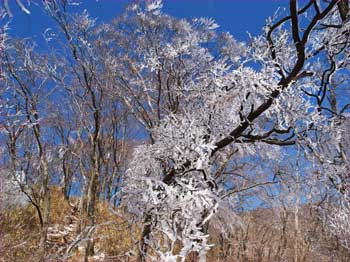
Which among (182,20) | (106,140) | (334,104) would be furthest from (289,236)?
(106,140)

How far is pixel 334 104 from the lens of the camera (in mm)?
7328

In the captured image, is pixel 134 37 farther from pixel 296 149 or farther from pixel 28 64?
pixel 296 149

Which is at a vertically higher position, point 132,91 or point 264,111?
point 132,91

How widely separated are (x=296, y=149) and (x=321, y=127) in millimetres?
498

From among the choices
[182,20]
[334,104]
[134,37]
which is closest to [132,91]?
[134,37]

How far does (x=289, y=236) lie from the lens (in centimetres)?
1074

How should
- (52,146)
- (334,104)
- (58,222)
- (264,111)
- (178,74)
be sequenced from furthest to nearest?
(52,146)
(58,222)
(178,74)
(334,104)
(264,111)

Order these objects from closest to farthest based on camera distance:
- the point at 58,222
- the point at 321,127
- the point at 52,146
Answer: the point at 321,127 < the point at 58,222 < the point at 52,146

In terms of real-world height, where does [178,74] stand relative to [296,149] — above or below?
above

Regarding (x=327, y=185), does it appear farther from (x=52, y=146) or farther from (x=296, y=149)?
(x=52, y=146)

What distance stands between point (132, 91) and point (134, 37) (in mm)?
1379

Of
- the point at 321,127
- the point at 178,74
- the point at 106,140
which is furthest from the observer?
the point at 106,140

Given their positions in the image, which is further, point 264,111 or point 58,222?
point 58,222

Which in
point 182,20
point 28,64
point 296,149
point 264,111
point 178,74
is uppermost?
point 182,20
